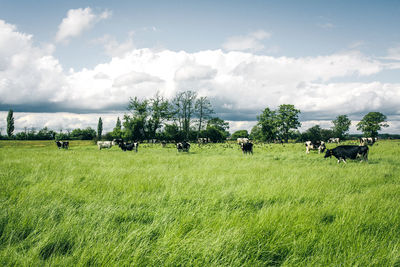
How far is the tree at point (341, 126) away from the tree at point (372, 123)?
1526 cm

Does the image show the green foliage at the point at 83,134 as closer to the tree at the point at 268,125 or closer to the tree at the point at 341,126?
the tree at the point at 268,125

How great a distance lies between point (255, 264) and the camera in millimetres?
2008

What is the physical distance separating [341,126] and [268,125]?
4591 cm

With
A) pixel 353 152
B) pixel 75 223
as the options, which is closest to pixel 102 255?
pixel 75 223

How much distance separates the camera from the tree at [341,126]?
267 feet

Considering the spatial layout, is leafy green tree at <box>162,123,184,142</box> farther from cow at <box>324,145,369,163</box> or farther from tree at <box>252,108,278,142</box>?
cow at <box>324,145,369,163</box>

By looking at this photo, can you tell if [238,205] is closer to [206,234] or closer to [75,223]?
[206,234]

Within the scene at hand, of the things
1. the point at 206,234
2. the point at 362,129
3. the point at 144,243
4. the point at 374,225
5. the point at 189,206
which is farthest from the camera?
the point at 362,129

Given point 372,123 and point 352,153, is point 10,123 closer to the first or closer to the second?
point 352,153

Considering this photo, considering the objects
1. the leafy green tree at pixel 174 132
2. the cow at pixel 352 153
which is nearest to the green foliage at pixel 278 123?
the leafy green tree at pixel 174 132

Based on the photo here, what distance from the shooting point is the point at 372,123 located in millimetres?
63344

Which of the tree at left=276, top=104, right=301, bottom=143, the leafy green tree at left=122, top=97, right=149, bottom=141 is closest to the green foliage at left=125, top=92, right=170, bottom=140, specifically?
the leafy green tree at left=122, top=97, right=149, bottom=141

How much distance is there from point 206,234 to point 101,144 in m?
32.6

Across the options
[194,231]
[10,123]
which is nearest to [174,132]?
[194,231]
